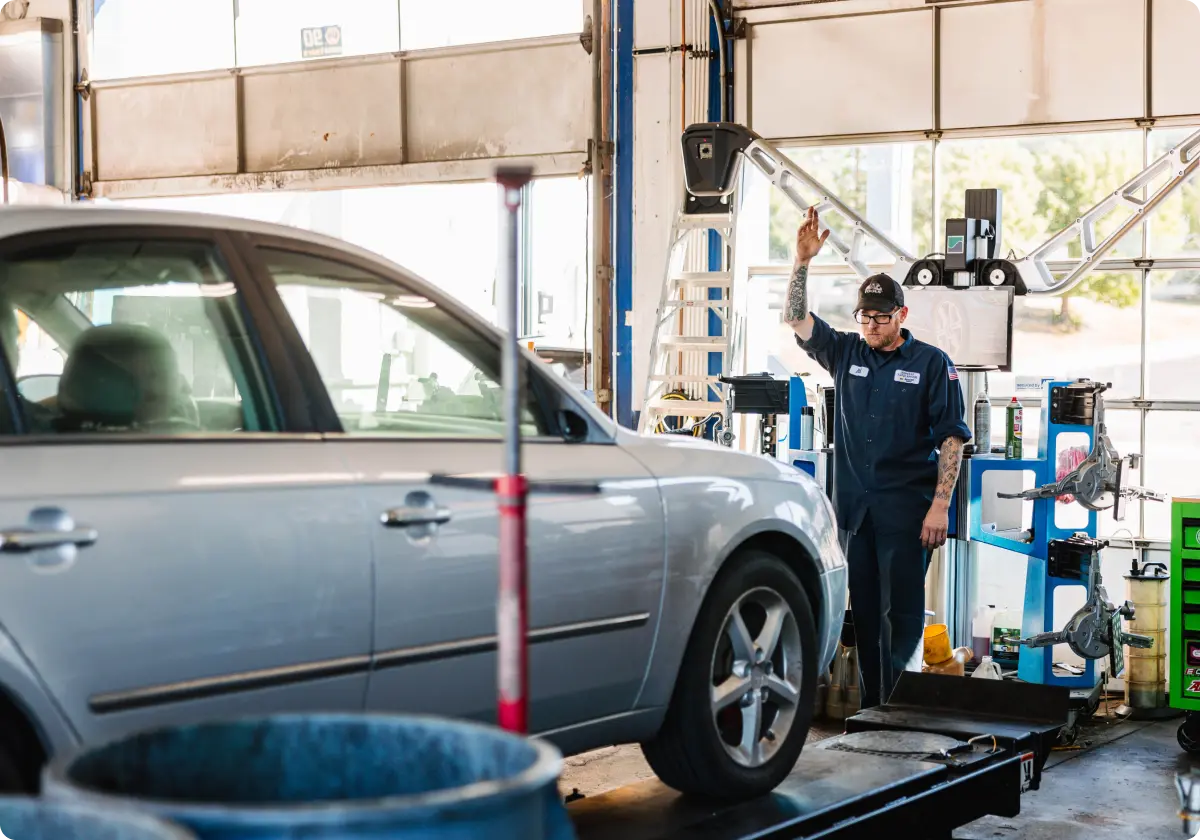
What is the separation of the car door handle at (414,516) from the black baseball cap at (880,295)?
128 inches

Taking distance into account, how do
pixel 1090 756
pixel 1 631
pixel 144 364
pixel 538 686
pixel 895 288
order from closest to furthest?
1. pixel 1 631
2. pixel 144 364
3. pixel 538 686
4. pixel 895 288
5. pixel 1090 756

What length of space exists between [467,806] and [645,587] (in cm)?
187

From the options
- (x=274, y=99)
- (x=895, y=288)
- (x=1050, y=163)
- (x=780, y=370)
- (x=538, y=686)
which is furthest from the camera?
(x=274, y=99)

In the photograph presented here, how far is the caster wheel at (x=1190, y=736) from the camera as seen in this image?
6227 mm

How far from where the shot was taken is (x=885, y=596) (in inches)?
223

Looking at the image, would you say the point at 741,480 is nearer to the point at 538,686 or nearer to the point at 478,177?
the point at 538,686

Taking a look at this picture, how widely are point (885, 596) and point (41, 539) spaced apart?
4080 mm

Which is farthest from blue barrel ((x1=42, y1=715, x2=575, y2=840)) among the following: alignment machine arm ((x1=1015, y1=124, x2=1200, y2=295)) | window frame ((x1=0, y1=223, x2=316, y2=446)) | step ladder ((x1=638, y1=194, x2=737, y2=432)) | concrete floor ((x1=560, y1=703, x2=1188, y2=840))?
step ladder ((x1=638, y1=194, x2=737, y2=432))

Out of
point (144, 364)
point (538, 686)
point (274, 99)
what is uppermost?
point (274, 99)

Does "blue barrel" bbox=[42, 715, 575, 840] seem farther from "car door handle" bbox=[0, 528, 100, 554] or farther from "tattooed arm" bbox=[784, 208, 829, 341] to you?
"tattooed arm" bbox=[784, 208, 829, 341]

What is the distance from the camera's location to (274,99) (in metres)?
12.1

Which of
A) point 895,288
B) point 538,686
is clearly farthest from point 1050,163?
point 538,686

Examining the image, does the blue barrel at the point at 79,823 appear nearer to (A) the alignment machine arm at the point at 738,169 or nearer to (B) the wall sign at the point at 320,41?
(A) the alignment machine arm at the point at 738,169

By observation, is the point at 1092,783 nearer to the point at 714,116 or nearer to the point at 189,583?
the point at 189,583
